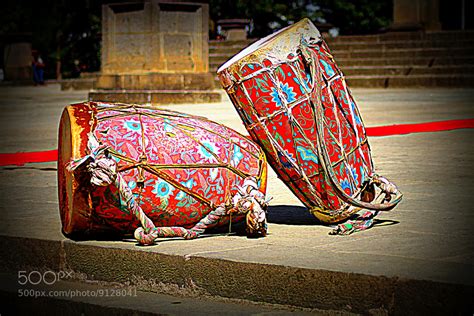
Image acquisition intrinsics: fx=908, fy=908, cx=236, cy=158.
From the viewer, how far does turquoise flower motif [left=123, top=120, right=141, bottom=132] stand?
3.85 metres

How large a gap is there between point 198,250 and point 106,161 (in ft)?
1.69

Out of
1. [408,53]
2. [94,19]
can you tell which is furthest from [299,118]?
[94,19]

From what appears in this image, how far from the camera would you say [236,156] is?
13.0 feet

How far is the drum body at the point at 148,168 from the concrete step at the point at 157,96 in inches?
445

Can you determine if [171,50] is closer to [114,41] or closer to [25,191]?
[114,41]

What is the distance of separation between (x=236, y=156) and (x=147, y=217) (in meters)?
0.50

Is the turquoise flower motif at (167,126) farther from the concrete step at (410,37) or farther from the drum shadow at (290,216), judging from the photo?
the concrete step at (410,37)

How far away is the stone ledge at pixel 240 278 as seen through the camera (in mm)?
2906

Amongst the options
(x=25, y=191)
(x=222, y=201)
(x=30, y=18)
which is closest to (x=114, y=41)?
(x=25, y=191)

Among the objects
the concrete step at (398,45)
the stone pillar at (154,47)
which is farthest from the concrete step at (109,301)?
the concrete step at (398,45)

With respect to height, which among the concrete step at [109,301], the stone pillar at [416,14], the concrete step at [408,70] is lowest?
the concrete step at [109,301]

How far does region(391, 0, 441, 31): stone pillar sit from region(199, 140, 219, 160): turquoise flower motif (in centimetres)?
2283

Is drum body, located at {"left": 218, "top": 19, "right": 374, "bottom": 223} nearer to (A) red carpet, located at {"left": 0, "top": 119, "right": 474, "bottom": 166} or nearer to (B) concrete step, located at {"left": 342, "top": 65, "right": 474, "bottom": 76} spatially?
(A) red carpet, located at {"left": 0, "top": 119, "right": 474, "bottom": 166}

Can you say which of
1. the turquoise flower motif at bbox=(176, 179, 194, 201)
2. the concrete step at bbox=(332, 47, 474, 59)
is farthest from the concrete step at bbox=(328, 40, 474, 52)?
the turquoise flower motif at bbox=(176, 179, 194, 201)
